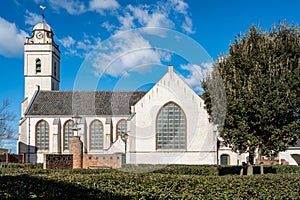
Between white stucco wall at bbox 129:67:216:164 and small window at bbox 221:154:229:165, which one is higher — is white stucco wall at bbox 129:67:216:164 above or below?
above

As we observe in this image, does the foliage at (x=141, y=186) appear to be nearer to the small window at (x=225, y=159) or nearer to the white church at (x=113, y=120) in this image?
the white church at (x=113, y=120)

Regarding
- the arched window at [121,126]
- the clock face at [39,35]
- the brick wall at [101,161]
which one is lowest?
the brick wall at [101,161]

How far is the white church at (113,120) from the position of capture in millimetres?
42844

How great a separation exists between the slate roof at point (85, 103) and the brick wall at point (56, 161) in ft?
92.7

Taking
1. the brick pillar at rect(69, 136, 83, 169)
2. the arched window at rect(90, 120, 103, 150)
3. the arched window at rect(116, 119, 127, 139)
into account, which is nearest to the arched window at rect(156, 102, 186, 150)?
the arched window at rect(116, 119, 127, 139)

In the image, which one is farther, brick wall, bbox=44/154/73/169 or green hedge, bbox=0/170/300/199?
brick wall, bbox=44/154/73/169

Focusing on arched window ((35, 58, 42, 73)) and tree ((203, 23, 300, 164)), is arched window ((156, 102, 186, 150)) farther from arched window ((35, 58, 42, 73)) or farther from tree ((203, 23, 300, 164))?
arched window ((35, 58, 42, 73))

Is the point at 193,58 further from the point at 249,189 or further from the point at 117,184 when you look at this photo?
the point at 117,184

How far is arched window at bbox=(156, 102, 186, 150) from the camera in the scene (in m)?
43.2

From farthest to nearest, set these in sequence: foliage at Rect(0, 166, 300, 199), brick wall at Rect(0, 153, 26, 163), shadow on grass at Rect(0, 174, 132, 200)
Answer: brick wall at Rect(0, 153, 26, 163) → foliage at Rect(0, 166, 300, 199) → shadow on grass at Rect(0, 174, 132, 200)

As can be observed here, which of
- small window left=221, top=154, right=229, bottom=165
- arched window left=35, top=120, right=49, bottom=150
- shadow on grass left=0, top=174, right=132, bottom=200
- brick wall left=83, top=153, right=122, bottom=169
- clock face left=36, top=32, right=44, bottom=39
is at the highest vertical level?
clock face left=36, top=32, right=44, bottom=39

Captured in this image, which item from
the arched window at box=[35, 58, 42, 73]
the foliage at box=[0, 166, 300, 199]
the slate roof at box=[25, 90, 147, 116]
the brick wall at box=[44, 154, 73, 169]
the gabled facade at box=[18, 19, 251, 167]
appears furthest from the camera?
the arched window at box=[35, 58, 42, 73]

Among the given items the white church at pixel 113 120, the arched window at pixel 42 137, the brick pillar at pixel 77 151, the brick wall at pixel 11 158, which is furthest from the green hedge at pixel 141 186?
the arched window at pixel 42 137

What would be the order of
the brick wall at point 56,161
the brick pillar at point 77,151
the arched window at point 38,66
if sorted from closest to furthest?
the brick wall at point 56,161 → the brick pillar at point 77,151 → the arched window at point 38,66
